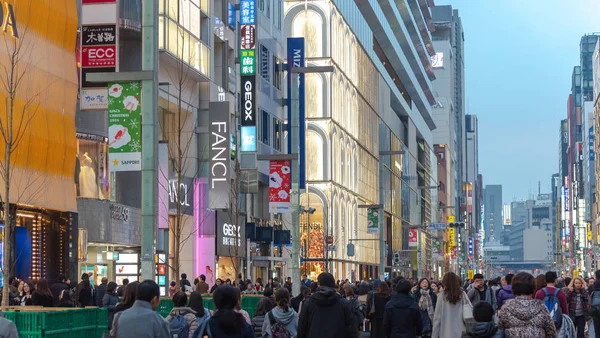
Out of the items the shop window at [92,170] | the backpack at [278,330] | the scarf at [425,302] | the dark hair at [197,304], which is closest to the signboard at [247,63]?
the shop window at [92,170]

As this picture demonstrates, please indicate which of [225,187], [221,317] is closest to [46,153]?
[225,187]

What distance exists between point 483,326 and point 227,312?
2637 millimetres

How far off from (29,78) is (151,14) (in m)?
15.1

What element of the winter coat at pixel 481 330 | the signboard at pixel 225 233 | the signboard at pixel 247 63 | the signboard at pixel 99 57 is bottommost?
the winter coat at pixel 481 330

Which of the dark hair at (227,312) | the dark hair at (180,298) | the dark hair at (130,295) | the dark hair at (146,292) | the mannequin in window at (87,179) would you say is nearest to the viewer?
the dark hair at (146,292)

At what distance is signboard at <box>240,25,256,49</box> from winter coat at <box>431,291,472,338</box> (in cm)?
3814

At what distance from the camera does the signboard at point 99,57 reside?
3844 cm

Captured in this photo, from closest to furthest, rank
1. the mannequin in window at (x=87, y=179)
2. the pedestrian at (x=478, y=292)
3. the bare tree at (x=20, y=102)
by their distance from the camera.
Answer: the pedestrian at (x=478, y=292) → the bare tree at (x=20, y=102) → the mannequin in window at (x=87, y=179)

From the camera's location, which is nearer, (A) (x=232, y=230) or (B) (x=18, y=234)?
(B) (x=18, y=234)

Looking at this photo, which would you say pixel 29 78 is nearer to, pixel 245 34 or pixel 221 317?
pixel 245 34

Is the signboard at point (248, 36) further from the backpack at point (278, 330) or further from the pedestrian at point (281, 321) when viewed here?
the backpack at point (278, 330)

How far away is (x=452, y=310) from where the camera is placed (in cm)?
1758

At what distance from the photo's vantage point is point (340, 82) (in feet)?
271

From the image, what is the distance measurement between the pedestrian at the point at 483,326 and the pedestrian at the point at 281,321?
362cm
